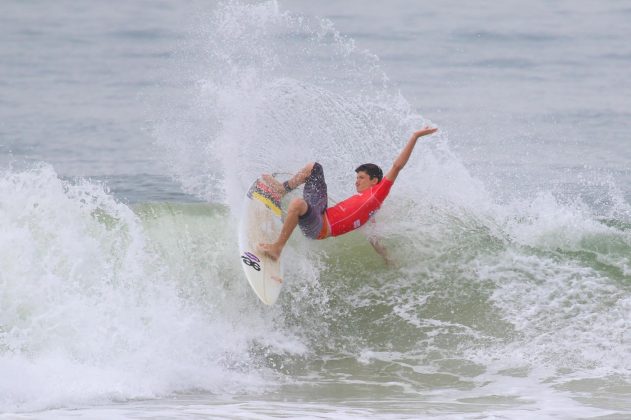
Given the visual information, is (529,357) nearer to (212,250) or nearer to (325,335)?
(325,335)

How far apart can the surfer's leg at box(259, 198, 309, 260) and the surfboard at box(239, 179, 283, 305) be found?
69 mm

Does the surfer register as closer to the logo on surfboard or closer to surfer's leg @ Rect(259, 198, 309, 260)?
surfer's leg @ Rect(259, 198, 309, 260)

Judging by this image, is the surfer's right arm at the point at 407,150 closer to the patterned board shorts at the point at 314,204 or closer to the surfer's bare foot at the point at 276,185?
the patterned board shorts at the point at 314,204

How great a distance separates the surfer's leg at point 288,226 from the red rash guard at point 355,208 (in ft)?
1.25

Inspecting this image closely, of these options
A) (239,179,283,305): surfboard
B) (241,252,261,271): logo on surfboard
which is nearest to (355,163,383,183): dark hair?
(239,179,283,305): surfboard

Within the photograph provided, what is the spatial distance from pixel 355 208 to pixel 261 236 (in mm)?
891

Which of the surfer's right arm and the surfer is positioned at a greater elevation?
the surfer's right arm

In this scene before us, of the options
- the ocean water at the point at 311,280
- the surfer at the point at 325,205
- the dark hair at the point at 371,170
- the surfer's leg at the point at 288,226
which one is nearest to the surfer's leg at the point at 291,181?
the surfer at the point at 325,205

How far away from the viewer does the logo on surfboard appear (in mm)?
8914

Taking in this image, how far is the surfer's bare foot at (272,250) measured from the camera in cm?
899

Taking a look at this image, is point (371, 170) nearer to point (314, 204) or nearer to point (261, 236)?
point (314, 204)

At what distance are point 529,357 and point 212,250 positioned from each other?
10.4 feet

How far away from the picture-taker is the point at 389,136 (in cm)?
1112

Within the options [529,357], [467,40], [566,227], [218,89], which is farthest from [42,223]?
[467,40]
